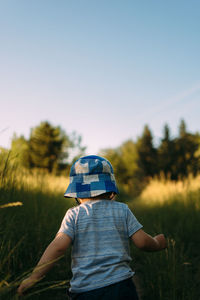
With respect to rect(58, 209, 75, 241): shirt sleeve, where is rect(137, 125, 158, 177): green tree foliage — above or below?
above

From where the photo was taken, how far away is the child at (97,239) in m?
1.43

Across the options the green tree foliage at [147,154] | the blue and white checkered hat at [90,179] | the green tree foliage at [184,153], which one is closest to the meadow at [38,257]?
the blue and white checkered hat at [90,179]

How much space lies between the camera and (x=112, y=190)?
1.64m

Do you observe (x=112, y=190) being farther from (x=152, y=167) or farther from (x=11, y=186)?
(x=152, y=167)

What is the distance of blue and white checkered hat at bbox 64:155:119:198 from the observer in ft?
5.33

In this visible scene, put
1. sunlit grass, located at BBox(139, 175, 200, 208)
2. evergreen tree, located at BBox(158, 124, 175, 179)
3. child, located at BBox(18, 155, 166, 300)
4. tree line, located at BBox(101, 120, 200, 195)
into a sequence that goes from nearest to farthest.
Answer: child, located at BBox(18, 155, 166, 300), sunlit grass, located at BBox(139, 175, 200, 208), tree line, located at BBox(101, 120, 200, 195), evergreen tree, located at BBox(158, 124, 175, 179)

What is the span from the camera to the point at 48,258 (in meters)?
1.37

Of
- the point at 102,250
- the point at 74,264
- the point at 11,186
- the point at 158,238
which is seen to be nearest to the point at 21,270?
the point at 11,186

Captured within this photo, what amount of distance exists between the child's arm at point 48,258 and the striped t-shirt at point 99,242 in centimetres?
5

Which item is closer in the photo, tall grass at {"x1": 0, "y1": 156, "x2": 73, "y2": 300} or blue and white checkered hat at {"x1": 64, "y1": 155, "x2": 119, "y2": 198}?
blue and white checkered hat at {"x1": 64, "y1": 155, "x2": 119, "y2": 198}

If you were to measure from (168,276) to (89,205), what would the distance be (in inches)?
48.7

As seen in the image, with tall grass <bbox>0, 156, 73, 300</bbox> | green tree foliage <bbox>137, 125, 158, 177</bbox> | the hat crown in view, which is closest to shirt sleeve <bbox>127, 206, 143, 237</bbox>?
the hat crown

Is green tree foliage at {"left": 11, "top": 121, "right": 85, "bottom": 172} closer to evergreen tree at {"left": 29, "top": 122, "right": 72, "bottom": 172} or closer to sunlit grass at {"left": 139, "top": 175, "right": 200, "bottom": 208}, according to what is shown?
evergreen tree at {"left": 29, "top": 122, "right": 72, "bottom": 172}

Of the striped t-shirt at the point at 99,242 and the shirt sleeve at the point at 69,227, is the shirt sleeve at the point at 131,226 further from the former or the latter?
the shirt sleeve at the point at 69,227
